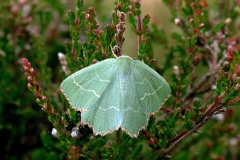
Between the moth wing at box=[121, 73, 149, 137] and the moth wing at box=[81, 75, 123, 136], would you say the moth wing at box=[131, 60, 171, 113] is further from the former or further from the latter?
the moth wing at box=[81, 75, 123, 136]

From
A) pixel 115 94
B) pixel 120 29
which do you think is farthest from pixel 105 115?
pixel 120 29

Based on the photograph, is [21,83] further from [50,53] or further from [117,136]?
[117,136]

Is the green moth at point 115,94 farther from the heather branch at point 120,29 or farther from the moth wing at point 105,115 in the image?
the heather branch at point 120,29

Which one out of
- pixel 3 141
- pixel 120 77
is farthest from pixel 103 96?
pixel 3 141

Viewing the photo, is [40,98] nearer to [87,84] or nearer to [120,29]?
[87,84]

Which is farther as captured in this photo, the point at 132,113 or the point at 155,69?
the point at 155,69

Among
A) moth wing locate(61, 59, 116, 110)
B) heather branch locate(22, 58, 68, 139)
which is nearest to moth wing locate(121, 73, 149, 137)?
moth wing locate(61, 59, 116, 110)

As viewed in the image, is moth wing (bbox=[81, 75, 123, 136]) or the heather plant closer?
moth wing (bbox=[81, 75, 123, 136])
